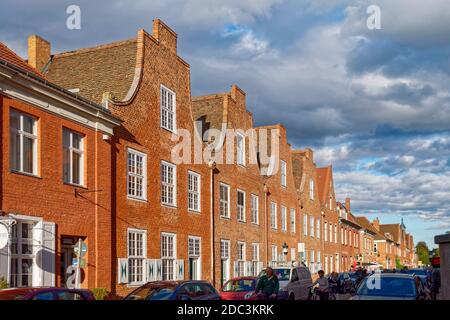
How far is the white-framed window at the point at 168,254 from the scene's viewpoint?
83.8ft

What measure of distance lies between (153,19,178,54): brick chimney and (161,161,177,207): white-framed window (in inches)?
210

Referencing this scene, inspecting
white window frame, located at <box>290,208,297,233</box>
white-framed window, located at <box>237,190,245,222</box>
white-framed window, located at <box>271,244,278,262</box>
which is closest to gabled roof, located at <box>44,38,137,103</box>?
white-framed window, located at <box>237,190,245,222</box>

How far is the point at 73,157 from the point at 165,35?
30.8 feet

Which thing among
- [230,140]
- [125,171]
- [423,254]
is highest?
[230,140]

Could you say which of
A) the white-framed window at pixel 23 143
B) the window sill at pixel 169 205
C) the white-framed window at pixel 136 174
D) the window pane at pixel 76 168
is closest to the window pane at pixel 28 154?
the white-framed window at pixel 23 143

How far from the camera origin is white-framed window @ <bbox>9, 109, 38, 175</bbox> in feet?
56.2

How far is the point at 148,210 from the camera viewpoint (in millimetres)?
24188

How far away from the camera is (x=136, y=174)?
77.2ft

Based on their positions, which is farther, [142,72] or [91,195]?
[142,72]

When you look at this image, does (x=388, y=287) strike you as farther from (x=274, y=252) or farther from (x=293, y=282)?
(x=274, y=252)

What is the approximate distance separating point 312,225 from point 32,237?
121 feet

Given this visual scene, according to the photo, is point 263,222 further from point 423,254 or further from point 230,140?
point 423,254

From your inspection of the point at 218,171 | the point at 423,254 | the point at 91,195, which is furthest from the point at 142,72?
the point at 423,254
